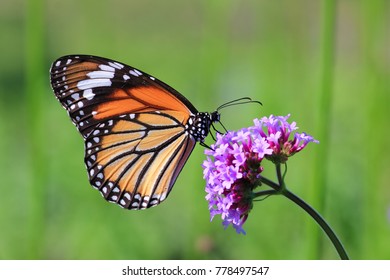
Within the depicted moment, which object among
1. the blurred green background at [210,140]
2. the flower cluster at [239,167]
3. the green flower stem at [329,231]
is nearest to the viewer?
the green flower stem at [329,231]

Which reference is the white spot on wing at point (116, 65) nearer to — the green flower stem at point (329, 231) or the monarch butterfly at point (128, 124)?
the monarch butterfly at point (128, 124)

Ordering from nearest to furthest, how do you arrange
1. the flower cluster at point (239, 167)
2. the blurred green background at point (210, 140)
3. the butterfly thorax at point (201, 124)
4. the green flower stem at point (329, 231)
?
1. the green flower stem at point (329, 231)
2. the flower cluster at point (239, 167)
3. the butterfly thorax at point (201, 124)
4. the blurred green background at point (210, 140)

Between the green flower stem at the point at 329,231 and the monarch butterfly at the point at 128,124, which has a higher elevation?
the monarch butterfly at the point at 128,124

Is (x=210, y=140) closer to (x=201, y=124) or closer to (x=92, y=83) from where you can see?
(x=201, y=124)

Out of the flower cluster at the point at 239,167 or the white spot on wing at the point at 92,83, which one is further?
the white spot on wing at the point at 92,83

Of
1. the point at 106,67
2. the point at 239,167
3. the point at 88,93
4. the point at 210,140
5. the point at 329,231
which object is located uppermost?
the point at 106,67

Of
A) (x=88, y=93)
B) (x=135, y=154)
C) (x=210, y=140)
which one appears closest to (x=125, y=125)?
(x=135, y=154)

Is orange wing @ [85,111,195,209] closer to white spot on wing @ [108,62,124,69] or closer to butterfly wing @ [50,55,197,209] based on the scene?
butterfly wing @ [50,55,197,209]

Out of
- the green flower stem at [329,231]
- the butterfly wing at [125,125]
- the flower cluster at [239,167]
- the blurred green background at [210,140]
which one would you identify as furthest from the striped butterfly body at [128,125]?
the green flower stem at [329,231]

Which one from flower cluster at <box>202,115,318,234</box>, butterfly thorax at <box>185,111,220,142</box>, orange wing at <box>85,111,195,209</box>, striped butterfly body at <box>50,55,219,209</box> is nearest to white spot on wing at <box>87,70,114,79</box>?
striped butterfly body at <box>50,55,219,209</box>
